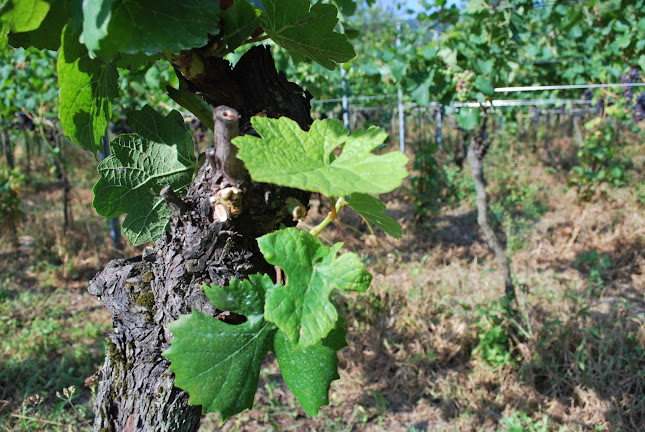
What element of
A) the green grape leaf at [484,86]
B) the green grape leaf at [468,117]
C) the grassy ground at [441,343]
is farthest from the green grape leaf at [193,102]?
the green grape leaf at [468,117]

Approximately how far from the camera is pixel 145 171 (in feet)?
2.80

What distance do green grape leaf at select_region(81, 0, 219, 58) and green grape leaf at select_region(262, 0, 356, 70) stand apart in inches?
5.9

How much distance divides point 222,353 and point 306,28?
0.54 metres

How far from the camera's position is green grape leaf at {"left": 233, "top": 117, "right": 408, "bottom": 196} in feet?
1.65

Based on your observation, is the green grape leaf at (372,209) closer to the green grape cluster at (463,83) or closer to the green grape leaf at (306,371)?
the green grape leaf at (306,371)

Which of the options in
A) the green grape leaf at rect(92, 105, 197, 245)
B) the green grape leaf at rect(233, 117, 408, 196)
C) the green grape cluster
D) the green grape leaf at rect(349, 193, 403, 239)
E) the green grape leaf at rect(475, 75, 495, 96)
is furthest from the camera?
the green grape cluster

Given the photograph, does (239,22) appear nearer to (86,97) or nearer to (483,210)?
(86,97)

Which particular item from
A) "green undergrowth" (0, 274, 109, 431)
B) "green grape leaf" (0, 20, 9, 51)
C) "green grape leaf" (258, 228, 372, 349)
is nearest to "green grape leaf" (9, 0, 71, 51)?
"green grape leaf" (0, 20, 9, 51)

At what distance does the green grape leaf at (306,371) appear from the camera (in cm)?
76

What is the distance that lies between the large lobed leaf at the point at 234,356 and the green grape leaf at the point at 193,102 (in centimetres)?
31

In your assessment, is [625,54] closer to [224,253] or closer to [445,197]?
[445,197]

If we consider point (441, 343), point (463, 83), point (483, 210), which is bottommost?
point (441, 343)

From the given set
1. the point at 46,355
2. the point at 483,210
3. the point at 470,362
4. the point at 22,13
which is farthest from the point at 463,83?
the point at 46,355

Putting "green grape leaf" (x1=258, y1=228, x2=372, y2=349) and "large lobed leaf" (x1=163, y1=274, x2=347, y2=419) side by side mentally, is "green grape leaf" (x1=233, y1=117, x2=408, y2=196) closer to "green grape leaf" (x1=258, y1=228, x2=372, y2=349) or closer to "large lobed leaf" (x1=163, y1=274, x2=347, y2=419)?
"green grape leaf" (x1=258, y1=228, x2=372, y2=349)
